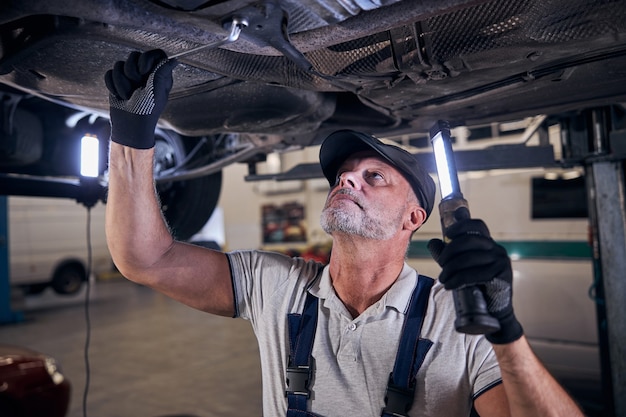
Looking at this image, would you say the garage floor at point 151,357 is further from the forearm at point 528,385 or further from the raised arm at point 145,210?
the forearm at point 528,385

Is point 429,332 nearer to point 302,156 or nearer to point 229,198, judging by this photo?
point 302,156

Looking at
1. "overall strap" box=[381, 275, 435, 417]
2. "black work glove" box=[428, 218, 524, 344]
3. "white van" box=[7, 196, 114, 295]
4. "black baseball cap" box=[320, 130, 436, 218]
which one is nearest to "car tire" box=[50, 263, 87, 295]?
"white van" box=[7, 196, 114, 295]

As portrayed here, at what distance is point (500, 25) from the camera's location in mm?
1320

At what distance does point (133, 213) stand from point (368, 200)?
0.74 metres

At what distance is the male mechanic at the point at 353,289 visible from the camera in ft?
3.68

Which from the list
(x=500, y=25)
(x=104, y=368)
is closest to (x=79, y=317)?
(x=104, y=368)

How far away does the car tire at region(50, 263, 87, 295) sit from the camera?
972 centimetres

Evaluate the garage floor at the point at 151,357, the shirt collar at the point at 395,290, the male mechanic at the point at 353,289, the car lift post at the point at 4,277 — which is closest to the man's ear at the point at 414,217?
the male mechanic at the point at 353,289

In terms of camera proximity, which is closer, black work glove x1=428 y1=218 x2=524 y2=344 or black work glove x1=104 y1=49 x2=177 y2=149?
black work glove x1=428 y1=218 x2=524 y2=344

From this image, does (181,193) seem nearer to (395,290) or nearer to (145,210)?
(145,210)

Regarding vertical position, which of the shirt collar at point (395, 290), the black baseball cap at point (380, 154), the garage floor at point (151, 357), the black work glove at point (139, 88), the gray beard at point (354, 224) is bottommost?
the garage floor at point (151, 357)

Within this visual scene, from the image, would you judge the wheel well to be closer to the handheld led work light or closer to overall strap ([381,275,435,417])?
overall strap ([381,275,435,417])

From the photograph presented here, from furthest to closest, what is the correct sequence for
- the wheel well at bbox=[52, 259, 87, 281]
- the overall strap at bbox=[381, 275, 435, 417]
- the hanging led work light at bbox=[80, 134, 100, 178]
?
Answer: 1. the wheel well at bbox=[52, 259, 87, 281]
2. the hanging led work light at bbox=[80, 134, 100, 178]
3. the overall strap at bbox=[381, 275, 435, 417]

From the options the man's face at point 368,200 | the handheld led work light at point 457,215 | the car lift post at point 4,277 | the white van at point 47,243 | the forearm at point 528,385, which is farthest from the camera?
the white van at point 47,243
